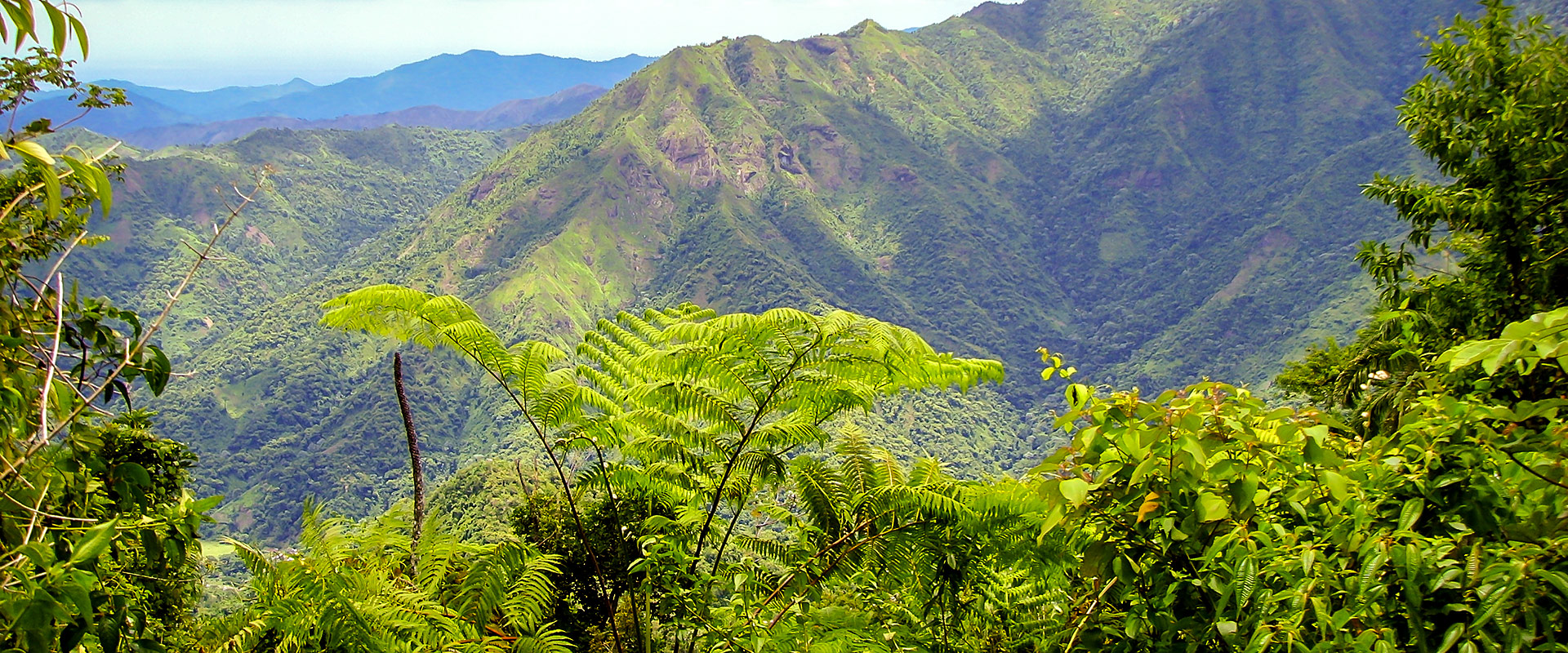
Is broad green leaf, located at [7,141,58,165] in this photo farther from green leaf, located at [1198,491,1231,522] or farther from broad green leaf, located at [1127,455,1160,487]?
green leaf, located at [1198,491,1231,522]

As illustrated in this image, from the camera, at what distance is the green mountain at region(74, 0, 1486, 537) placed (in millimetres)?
109125

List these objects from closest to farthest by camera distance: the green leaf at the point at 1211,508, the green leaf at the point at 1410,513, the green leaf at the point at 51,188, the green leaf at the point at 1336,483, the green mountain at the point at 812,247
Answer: the green leaf at the point at 51,188, the green leaf at the point at 1410,513, the green leaf at the point at 1336,483, the green leaf at the point at 1211,508, the green mountain at the point at 812,247

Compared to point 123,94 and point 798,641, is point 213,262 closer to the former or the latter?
point 798,641

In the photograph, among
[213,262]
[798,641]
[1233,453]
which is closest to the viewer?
[1233,453]

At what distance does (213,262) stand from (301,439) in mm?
119844

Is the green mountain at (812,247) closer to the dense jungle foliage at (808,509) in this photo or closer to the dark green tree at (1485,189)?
the dark green tree at (1485,189)

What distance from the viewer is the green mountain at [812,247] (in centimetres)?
10912

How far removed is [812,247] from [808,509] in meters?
160

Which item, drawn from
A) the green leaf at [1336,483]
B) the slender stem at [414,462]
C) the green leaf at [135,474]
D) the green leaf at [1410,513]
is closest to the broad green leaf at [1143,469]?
the green leaf at [1336,483]

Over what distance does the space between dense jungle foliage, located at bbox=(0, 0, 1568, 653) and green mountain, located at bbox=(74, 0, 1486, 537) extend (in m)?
78.8

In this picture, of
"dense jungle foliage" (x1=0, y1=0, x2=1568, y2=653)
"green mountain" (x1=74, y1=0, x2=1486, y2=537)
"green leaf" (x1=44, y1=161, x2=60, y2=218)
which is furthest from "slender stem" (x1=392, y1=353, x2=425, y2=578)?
"green mountain" (x1=74, y1=0, x2=1486, y2=537)

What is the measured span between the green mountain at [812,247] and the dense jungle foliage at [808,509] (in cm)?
7880

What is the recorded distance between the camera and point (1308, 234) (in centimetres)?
14212

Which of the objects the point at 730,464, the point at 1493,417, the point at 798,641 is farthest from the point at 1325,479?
the point at 730,464
